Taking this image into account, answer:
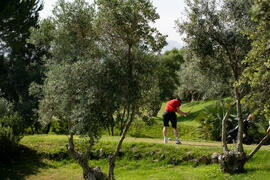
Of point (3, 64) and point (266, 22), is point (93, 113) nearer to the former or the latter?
Answer: point (266, 22)

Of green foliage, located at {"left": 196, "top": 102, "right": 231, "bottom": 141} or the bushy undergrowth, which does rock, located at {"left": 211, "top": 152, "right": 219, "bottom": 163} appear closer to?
the bushy undergrowth

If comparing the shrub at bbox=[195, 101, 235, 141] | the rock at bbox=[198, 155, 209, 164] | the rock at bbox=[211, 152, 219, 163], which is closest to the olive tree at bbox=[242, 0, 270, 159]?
the rock at bbox=[211, 152, 219, 163]

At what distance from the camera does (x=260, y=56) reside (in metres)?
7.06

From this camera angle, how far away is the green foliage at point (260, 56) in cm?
534

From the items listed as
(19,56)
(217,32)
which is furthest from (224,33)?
(19,56)

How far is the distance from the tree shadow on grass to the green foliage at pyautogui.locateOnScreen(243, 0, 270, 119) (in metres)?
11.1

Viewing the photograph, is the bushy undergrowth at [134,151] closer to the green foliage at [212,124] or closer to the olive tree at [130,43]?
the olive tree at [130,43]

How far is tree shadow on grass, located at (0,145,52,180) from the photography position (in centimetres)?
1361

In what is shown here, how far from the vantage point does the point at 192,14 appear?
37.6 feet

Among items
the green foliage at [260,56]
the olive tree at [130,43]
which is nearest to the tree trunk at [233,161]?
the green foliage at [260,56]

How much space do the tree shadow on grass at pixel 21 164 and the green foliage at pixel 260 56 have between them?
11.1m

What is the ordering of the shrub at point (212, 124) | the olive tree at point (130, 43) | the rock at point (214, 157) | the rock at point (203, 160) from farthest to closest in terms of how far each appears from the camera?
1. the shrub at point (212, 124)
2. the rock at point (203, 160)
3. the rock at point (214, 157)
4. the olive tree at point (130, 43)

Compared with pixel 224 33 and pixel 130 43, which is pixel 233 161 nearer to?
pixel 224 33

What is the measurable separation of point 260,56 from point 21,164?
514 inches
